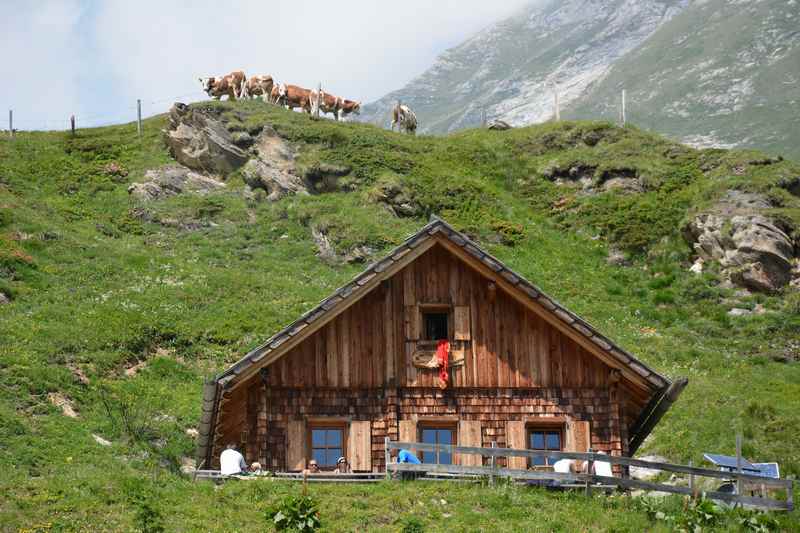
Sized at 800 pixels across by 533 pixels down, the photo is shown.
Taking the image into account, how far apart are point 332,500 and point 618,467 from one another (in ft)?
23.4

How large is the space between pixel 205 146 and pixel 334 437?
130 ft

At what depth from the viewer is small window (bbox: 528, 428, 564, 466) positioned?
28656mm

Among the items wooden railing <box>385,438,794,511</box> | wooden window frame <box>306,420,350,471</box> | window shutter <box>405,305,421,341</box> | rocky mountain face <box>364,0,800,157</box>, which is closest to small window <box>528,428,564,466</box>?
wooden railing <box>385,438,794,511</box>

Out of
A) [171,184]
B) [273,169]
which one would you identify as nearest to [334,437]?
[273,169]

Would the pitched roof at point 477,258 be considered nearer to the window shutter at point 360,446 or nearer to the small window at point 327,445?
the small window at point 327,445

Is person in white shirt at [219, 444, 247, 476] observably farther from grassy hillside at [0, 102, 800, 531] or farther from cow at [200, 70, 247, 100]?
cow at [200, 70, 247, 100]

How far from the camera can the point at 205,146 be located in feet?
216

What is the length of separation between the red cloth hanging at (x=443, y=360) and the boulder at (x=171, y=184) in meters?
37.0

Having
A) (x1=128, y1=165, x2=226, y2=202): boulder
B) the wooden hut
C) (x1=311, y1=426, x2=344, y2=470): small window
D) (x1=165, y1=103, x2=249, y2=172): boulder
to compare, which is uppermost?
(x1=165, y1=103, x2=249, y2=172): boulder

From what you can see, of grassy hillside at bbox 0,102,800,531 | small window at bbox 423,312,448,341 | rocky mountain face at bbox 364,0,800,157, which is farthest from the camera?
rocky mountain face at bbox 364,0,800,157

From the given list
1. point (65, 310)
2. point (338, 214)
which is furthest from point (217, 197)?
point (65, 310)

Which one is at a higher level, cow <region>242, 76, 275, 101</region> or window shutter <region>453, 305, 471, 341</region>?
cow <region>242, 76, 275, 101</region>

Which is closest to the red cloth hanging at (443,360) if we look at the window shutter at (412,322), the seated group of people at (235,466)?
the window shutter at (412,322)

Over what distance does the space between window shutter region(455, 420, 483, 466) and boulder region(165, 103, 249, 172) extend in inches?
1559
